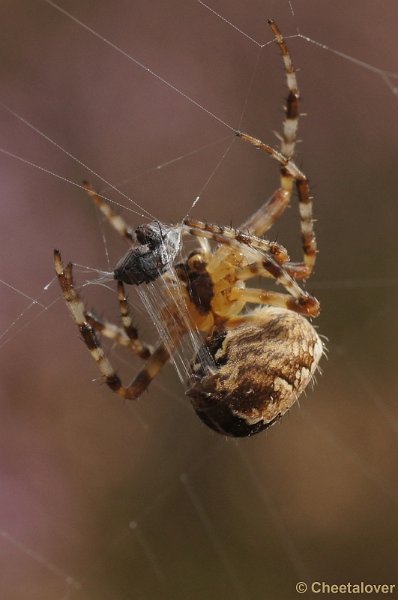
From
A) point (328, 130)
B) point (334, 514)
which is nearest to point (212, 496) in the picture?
point (334, 514)

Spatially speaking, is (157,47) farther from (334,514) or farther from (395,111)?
(334,514)

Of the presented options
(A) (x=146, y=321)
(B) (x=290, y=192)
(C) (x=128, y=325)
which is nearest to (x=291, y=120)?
(B) (x=290, y=192)

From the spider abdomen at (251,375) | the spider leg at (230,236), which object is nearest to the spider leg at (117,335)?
the spider abdomen at (251,375)

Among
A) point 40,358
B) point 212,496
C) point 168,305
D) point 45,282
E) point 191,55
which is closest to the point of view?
point 168,305

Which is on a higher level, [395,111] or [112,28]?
[112,28]

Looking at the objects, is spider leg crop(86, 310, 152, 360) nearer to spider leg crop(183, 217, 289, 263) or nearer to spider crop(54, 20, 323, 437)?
spider crop(54, 20, 323, 437)

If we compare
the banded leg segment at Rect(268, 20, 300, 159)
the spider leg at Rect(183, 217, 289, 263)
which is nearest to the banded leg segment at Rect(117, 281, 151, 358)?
the spider leg at Rect(183, 217, 289, 263)
